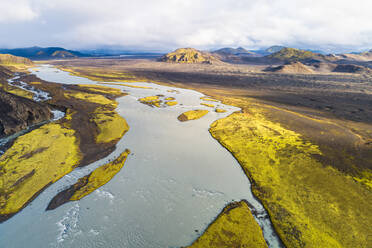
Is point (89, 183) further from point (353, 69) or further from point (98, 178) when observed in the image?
point (353, 69)

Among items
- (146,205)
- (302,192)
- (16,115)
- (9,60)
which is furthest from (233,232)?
(9,60)

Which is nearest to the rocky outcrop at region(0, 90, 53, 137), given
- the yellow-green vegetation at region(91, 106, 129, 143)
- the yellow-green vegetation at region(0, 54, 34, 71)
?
the yellow-green vegetation at region(91, 106, 129, 143)

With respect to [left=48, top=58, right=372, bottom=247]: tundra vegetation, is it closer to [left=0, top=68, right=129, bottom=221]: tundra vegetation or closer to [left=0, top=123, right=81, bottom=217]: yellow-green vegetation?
[left=0, top=68, right=129, bottom=221]: tundra vegetation

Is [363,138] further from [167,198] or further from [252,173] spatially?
[167,198]

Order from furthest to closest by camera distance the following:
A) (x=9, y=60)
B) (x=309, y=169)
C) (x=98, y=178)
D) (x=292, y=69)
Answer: (x=292, y=69), (x=9, y=60), (x=309, y=169), (x=98, y=178)

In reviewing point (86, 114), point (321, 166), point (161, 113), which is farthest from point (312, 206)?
point (86, 114)

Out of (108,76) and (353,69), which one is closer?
(108,76)
